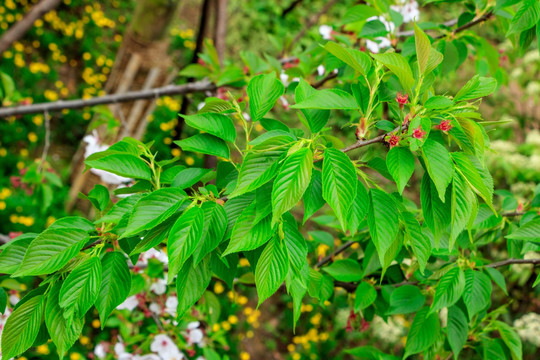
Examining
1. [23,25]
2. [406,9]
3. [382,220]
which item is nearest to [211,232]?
[382,220]

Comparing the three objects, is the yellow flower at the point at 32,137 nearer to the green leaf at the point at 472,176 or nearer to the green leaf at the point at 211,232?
the green leaf at the point at 211,232

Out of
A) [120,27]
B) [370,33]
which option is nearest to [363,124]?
[370,33]

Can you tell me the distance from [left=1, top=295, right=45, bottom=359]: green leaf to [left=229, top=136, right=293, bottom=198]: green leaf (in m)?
0.41

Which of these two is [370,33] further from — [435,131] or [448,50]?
[435,131]

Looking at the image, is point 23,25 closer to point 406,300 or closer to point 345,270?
point 345,270

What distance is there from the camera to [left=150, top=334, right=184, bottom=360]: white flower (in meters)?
1.45

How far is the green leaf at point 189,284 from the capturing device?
0.69 meters

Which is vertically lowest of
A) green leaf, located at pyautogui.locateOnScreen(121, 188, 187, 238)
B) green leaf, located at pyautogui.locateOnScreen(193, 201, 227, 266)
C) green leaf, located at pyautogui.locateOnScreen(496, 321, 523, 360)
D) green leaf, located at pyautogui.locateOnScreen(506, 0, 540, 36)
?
green leaf, located at pyautogui.locateOnScreen(496, 321, 523, 360)

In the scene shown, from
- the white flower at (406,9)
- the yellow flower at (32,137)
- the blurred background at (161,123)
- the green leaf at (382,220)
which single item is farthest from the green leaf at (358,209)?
the yellow flower at (32,137)

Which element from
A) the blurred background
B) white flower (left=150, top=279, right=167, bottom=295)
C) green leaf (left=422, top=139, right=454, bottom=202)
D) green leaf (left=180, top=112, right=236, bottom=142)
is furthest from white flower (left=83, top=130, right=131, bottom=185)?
green leaf (left=422, top=139, right=454, bottom=202)

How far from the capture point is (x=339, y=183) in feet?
1.99

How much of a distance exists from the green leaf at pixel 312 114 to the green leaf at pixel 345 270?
0.55m

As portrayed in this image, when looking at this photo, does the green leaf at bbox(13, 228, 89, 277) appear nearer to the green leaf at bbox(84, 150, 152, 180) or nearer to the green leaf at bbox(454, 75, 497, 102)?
the green leaf at bbox(84, 150, 152, 180)

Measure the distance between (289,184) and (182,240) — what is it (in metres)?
0.18
